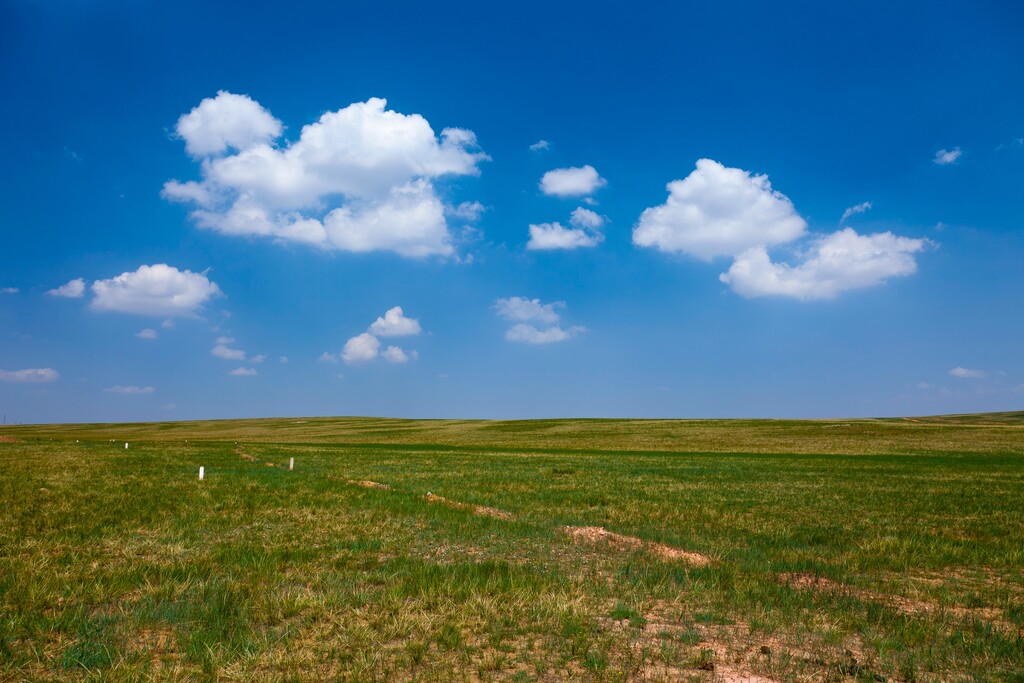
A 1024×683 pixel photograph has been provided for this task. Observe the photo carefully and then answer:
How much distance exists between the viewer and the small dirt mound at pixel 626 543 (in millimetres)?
13188

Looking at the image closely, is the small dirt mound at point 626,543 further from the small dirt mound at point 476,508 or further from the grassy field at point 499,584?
the small dirt mound at point 476,508

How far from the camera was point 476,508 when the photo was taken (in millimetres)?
20594

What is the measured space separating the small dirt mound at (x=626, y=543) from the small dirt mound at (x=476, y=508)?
9.63 feet

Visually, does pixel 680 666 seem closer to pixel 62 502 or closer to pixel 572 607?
pixel 572 607

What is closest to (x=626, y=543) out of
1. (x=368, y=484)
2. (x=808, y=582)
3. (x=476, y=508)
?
(x=808, y=582)

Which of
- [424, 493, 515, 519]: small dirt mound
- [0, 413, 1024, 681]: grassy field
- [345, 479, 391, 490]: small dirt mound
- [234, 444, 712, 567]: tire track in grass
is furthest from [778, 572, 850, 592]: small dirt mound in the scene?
[345, 479, 391, 490]: small dirt mound

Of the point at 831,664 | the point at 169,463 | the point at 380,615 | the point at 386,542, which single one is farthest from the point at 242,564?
the point at 169,463

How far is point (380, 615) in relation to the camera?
8.62 metres

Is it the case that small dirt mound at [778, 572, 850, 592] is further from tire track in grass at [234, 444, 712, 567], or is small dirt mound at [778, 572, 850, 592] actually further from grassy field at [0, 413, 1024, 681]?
tire track in grass at [234, 444, 712, 567]

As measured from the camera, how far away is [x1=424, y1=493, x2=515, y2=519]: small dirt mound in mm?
19041

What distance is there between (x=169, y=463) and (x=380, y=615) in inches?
1386

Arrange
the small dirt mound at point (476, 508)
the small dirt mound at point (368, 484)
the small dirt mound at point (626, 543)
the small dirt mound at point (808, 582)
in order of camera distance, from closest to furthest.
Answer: the small dirt mound at point (808, 582)
the small dirt mound at point (626, 543)
the small dirt mound at point (476, 508)
the small dirt mound at point (368, 484)

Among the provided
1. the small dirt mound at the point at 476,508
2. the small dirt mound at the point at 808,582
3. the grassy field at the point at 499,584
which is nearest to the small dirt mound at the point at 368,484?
the grassy field at the point at 499,584

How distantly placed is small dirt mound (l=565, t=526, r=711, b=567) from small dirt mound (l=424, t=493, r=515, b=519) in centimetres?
294
